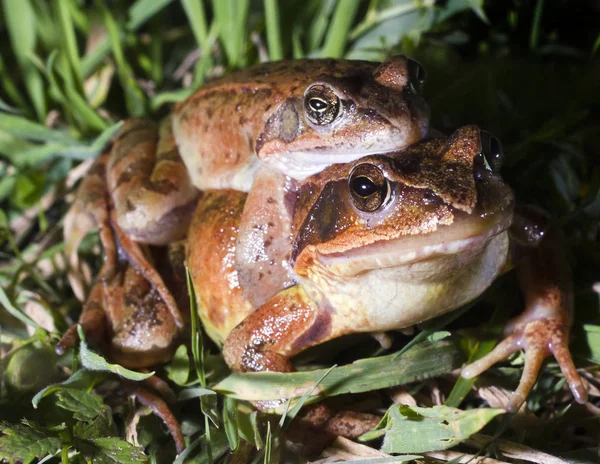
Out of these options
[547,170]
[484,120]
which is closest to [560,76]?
[484,120]

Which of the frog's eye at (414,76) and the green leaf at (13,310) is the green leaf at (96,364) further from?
the frog's eye at (414,76)

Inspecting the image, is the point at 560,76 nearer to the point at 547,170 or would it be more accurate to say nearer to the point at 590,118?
the point at 590,118

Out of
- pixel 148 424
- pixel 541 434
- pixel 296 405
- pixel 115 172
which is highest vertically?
pixel 115 172

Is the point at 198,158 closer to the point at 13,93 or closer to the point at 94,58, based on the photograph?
the point at 94,58

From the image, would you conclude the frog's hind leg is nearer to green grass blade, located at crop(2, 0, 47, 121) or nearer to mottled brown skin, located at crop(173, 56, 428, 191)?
mottled brown skin, located at crop(173, 56, 428, 191)

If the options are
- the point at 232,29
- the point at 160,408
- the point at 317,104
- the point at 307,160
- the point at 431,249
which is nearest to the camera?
the point at 431,249

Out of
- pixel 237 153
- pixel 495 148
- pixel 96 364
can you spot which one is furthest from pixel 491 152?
pixel 96 364
